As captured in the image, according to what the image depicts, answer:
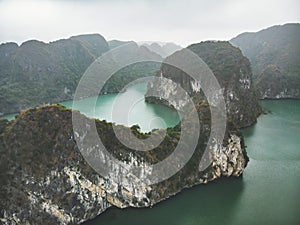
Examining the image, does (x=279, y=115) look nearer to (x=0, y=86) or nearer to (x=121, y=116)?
(x=121, y=116)

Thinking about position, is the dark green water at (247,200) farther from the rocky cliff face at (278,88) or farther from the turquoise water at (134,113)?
the rocky cliff face at (278,88)

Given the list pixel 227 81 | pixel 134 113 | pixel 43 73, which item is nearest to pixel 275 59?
pixel 227 81

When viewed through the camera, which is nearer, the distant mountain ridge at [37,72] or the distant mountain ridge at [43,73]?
the distant mountain ridge at [37,72]

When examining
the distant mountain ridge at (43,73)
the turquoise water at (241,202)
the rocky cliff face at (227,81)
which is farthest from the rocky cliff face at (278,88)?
the distant mountain ridge at (43,73)

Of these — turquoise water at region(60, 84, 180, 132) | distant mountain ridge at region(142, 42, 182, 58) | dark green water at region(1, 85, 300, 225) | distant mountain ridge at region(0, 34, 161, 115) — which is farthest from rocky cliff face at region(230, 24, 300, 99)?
distant mountain ridge at region(142, 42, 182, 58)

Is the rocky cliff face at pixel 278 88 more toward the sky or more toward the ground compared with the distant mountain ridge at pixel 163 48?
more toward the ground

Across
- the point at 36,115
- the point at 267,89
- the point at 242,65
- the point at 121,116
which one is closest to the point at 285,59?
the point at 267,89

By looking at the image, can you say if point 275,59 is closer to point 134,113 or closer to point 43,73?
point 134,113
